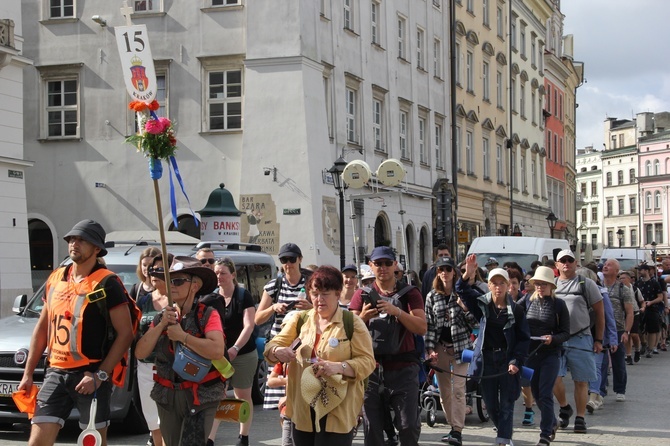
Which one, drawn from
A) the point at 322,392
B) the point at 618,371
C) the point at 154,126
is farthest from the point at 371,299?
the point at 618,371

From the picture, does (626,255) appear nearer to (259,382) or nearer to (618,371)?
(618,371)

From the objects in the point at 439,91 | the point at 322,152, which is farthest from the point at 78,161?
the point at 439,91

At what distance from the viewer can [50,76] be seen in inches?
1140

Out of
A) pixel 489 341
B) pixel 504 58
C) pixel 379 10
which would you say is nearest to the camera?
pixel 489 341

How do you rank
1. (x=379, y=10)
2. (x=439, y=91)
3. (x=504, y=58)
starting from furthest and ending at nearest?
(x=504, y=58)
(x=439, y=91)
(x=379, y=10)

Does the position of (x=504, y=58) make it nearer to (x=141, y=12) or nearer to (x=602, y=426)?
(x=141, y=12)

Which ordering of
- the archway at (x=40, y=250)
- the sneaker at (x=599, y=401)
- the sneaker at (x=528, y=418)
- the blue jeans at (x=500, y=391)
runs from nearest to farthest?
the blue jeans at (x=500, y=391)
the sneaker at (x=528, y=418)
the sneaker at (x=599, y=401)
the archway at (x=40, y=250)

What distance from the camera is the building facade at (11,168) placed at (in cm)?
2300

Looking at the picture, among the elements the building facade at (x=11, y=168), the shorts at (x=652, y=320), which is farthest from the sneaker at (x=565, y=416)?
the building facade at (x=11, y=168)

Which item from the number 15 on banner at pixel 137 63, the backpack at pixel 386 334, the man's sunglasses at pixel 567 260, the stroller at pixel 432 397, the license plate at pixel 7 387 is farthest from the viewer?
the stroller at pixel 432 397

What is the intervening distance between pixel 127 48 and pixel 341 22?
22.8m

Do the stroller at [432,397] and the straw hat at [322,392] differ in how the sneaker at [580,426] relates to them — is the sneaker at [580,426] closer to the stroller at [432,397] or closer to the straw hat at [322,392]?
the stroller at [432,397]

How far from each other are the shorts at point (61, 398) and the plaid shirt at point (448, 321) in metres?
4.96

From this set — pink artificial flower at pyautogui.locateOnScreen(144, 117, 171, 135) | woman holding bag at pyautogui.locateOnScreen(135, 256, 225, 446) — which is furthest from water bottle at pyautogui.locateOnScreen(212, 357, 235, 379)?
pink artificial flower at pyautogui.locateOnScreen(144, 117, 171, 135)
